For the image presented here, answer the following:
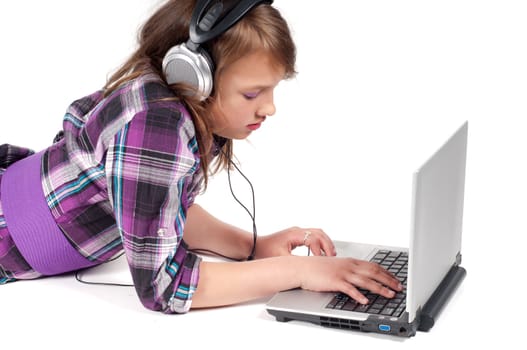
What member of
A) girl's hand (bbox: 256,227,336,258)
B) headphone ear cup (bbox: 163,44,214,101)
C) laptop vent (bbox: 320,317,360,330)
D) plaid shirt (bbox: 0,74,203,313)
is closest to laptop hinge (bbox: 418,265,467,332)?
laptop vent (bbox: 320,317,360,330)

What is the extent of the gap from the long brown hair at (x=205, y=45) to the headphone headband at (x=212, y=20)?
3 centimetres

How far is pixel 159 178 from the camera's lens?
2.12 metres

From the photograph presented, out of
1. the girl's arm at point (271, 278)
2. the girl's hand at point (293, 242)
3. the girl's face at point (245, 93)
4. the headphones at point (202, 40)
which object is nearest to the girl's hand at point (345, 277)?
the girl's arm at point (271, 278)

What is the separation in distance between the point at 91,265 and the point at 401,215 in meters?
0.79

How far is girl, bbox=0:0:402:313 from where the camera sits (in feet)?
6.97

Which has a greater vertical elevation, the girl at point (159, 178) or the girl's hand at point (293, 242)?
the girl at point (159, 178)

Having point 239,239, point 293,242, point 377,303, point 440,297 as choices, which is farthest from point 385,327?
point 239,239

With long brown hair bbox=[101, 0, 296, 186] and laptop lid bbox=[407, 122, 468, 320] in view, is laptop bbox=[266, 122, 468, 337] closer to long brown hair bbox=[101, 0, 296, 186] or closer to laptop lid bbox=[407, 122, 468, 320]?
laptop lid bbox=[407, 122, 468, 320]

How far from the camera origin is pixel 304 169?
9.80 feet

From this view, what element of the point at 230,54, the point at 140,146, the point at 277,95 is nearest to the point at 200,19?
the point at 230,54

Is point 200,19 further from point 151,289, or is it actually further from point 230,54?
point 151,289

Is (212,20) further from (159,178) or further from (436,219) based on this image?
(436,219)

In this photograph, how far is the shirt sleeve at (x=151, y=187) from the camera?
211 centimetres

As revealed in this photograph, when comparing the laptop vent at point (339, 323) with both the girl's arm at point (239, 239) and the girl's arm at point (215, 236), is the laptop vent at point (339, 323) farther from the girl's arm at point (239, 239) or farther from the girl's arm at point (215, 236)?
the girl's arm at point (215, 236)
